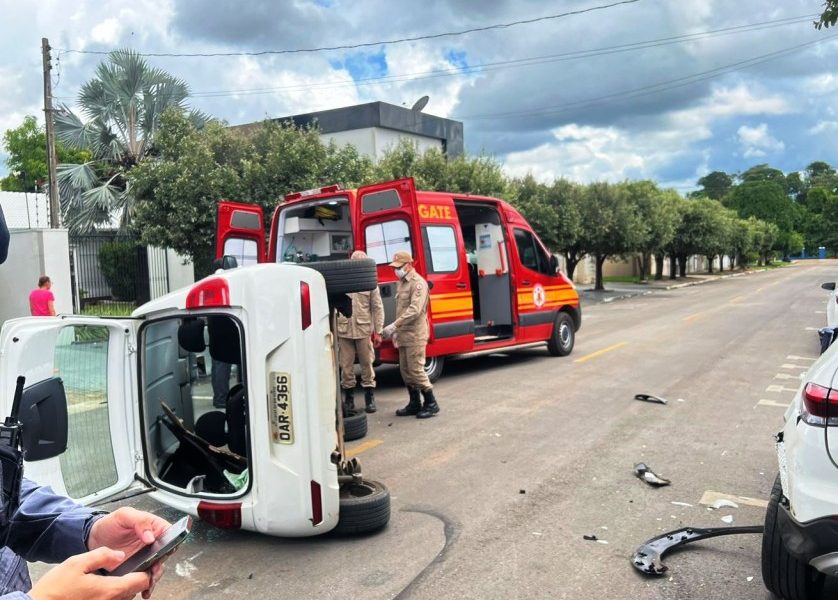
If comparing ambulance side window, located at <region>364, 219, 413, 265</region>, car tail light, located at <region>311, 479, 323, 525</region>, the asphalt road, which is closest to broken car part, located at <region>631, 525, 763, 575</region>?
the asphalt road

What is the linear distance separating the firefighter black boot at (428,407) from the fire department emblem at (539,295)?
3.77 m

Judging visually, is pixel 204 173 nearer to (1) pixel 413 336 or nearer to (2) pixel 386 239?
(2) pixel 386 239

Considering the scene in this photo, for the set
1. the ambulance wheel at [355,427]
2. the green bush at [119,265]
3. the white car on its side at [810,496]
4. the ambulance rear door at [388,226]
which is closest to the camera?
the white car on its side at [810,496]

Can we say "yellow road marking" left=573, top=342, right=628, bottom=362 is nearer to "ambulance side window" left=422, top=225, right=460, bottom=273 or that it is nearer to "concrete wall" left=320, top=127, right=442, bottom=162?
"ambulance side window" left=422, top=225, right=460, bottom=273

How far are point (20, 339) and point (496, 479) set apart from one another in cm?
359

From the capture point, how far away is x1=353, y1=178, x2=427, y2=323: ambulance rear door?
27.3ft

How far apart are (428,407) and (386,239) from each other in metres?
2.33

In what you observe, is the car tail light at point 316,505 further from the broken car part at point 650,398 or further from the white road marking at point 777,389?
the white road marking at point 777,389

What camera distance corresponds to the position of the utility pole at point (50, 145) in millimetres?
15180

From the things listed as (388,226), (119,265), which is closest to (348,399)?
(388,226)

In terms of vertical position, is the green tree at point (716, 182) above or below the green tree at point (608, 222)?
above

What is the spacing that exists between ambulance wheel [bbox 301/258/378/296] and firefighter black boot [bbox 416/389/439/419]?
3.32m

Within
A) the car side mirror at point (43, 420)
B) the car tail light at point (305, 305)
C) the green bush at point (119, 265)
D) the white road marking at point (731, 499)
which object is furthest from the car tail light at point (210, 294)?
the green bush at point (119, 265)

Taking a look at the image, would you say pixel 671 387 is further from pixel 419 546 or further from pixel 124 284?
pixel 124 284
